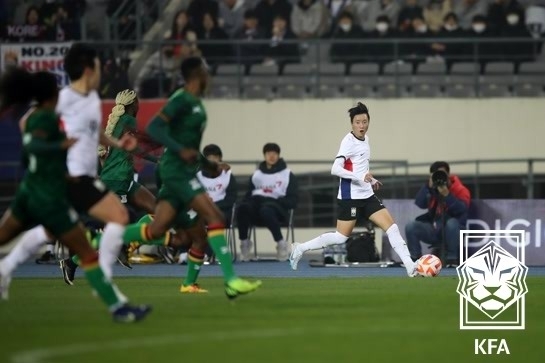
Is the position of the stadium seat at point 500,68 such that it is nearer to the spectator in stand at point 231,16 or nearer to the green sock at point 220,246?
the spectator in stand at point 231,16

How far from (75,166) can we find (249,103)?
1639 cm

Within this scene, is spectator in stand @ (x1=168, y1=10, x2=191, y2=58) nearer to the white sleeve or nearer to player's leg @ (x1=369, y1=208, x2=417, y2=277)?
the white sleeve

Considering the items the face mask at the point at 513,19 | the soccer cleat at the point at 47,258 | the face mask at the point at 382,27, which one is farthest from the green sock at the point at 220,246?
the face mask at the point at 513,19

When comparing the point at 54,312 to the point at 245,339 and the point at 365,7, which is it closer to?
the point at 245,339

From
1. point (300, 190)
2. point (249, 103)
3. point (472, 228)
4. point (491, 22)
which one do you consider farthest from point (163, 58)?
point (472, 228)

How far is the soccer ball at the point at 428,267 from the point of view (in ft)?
67.0

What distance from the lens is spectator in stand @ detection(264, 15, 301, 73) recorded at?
30.9 metres

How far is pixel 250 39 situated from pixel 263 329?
18.7 meters

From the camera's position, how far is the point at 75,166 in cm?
1447

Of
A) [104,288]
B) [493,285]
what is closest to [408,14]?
[493,285]

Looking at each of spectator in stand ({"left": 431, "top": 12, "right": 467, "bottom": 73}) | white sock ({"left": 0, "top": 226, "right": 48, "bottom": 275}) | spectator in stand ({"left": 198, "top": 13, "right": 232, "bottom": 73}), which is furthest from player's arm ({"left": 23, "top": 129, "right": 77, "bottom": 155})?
spectator in stand ({"left": 431, "top": 12, "right": 467, "bottom": 73})

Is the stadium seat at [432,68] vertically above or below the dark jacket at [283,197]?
above

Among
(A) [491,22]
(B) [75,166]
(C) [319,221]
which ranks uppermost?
(A) [491,22]

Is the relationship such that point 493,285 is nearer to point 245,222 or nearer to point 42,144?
point 42,144
